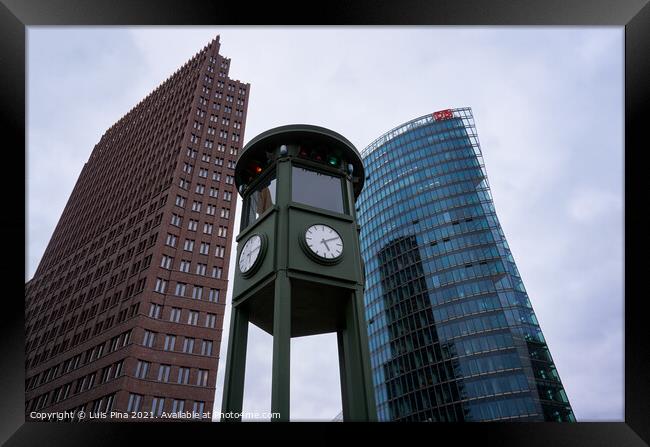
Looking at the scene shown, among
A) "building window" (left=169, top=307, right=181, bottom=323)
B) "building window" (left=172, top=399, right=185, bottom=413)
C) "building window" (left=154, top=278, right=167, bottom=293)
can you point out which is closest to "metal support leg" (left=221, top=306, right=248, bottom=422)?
"building window" (left=172, top=399, right=185, bottom=413)

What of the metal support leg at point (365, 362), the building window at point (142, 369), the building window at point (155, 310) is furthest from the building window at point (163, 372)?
the metal support leg at point (365, 362)

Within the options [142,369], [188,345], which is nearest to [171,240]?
[188,345]

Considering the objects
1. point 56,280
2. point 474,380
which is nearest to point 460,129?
point 474,380

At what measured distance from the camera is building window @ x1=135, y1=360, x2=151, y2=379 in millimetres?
49000

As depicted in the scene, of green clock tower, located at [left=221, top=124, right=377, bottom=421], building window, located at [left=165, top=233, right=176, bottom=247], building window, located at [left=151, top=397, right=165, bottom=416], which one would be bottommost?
green clock tower, located at [left=221, top=124, right=377, bottom=421]

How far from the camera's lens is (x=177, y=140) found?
2965 inches

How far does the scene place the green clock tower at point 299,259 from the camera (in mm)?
9070

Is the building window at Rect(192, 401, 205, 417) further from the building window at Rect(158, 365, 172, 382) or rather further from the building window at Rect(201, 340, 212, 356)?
the building window at Rect(201, 340, 212, 356)

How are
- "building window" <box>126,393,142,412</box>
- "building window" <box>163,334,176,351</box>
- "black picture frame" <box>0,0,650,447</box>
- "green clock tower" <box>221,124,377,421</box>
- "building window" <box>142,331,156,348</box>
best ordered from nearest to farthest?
1. "black picture frame" <box>0,0,650,447</box>
2. "green clock tower" <box>221,124,377,421</box>
3. "building window" <box>126,393,142,412</box>
4. "building window" <box>142,331,156,348</box>
5. "building window" <box>163,334,176,351</box>

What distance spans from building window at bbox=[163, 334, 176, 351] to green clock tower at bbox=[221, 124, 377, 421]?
46.0 m

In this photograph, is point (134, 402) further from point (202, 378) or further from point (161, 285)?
point (161, 285)

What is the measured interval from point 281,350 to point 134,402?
45476 mm

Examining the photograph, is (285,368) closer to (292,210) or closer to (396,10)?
(292,210)

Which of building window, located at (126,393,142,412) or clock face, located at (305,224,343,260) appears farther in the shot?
building window, located at (126,393,142,412)
